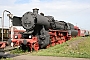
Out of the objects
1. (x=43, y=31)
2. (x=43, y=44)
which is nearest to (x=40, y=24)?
(x=43, y=31)

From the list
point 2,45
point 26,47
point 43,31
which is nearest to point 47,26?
point 43,31

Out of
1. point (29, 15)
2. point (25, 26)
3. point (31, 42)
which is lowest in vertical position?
point (31, 42)

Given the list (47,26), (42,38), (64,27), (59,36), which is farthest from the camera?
(64,27)

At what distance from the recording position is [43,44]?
51.3 ft

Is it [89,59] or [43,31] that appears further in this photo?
[43,31]

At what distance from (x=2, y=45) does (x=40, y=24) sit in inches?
241

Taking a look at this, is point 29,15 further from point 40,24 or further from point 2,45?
point 2,45

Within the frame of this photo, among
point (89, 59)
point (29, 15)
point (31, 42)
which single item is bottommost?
point (89, 59)

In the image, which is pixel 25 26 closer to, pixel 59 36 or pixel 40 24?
pixel 40 24

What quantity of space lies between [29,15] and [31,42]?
8.77 feet

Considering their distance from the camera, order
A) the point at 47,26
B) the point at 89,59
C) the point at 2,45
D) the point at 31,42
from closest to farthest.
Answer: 1. the point at 2,45
2. the point at 89,59
3. the point at 31,42
4. the point at 47,26

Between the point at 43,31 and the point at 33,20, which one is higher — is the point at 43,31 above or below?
below

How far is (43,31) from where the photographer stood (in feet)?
52.3

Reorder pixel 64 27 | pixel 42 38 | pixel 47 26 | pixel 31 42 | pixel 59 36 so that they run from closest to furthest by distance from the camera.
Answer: pixel 31 42 → pixel 42 38 → pixel 47 26 → pixel 59 36 → pixel 64 27
